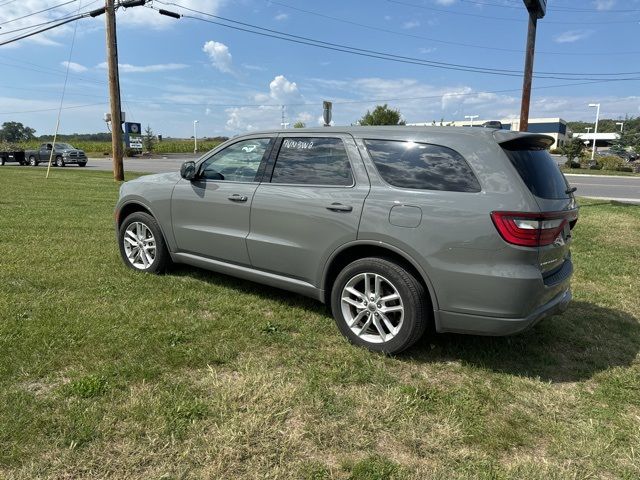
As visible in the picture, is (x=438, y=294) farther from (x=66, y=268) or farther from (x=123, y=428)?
(x=66, y=268)

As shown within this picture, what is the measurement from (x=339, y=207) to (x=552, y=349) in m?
2.05

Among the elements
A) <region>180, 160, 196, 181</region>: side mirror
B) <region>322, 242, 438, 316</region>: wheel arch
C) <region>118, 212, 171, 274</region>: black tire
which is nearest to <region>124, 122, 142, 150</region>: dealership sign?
<region>118, 212, 171, 274</region>: black tire

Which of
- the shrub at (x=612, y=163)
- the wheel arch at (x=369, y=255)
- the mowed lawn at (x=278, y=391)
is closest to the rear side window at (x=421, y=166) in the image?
the wheel arch at (x=369, y=255)

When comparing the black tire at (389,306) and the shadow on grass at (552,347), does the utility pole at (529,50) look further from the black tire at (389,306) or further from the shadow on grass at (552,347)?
the black tire at (389,306)

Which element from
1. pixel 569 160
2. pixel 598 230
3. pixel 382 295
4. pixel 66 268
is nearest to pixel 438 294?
pixel 382 295

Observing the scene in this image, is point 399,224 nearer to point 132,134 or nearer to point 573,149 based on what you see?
point 573,149

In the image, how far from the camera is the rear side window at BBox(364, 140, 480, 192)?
132 inches

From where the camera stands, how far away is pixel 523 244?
3.12 metres

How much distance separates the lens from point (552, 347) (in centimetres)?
396

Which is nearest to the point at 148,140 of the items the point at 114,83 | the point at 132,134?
the point at 132,134

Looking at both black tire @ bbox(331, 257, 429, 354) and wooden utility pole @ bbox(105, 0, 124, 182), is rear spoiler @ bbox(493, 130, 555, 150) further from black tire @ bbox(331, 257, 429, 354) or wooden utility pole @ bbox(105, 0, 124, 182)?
wooden utility pole @ bbox(105, 0, 124, 182)

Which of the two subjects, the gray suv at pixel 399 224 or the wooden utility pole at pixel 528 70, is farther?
the wooden utility pole at pixel 528 70

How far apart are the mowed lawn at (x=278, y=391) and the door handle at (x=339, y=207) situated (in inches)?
40.9

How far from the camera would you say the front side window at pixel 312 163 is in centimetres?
392
